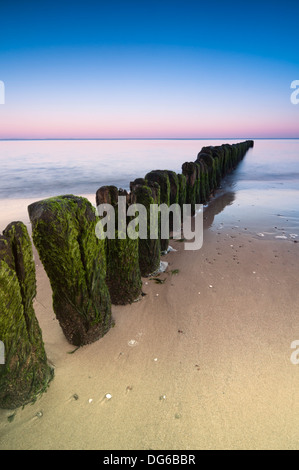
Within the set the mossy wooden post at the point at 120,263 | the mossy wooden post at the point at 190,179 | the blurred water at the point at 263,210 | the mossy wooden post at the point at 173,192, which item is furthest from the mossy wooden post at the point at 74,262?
the mossy wooden post at the point at 190,179

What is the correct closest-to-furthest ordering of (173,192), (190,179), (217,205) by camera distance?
(173,192) < (190,179) < (217,205)

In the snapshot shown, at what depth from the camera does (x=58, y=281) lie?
2799mm

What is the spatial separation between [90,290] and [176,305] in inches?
57.7

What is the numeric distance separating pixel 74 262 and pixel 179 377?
61.3 inches

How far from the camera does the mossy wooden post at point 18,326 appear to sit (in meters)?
2.09

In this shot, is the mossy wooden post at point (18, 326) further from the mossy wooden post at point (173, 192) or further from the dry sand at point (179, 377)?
the mossy wooden post at point (173, 192)

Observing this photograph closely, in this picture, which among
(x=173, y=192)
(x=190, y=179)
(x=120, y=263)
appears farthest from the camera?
(x=190, y=179)

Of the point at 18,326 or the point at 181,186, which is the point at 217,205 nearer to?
the point at 181,186

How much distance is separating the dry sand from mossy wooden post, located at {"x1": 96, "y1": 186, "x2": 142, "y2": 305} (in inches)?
8.3

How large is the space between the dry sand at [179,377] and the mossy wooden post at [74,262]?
0.29m

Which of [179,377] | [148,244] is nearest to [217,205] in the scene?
[148,244]

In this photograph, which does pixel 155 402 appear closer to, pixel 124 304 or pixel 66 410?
pixel 66 410

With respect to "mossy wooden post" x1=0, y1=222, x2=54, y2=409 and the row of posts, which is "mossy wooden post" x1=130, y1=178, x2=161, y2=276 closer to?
the row of posts

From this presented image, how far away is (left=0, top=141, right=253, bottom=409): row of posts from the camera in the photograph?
2.16 metres
